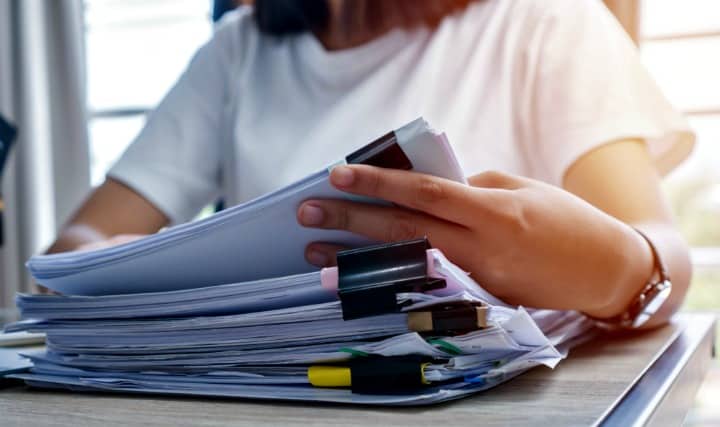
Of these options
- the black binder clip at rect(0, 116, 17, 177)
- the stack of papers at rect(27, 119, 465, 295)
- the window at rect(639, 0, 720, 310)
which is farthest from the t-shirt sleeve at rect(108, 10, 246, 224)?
the window at rect(639, 0, 720, 310)

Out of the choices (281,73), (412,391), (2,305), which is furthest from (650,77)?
(2,305)

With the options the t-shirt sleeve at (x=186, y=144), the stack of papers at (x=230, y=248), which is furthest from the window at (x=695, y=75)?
the stack of papers at (x=230, y=248)

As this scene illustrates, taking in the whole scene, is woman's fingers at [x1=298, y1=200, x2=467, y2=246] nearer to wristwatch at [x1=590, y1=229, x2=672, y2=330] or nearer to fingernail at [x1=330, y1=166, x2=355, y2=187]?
fingernail at [x1=330, y1=166, x2=355, y2=187]

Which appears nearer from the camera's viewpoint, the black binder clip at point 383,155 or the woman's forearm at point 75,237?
the black binder clip at point 383,155

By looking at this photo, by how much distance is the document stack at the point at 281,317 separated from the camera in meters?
0.37

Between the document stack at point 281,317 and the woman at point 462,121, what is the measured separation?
55mm

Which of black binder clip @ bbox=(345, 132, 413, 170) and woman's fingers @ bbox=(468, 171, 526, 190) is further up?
black binder clip @ bbox=(345, 132, 413, 170)

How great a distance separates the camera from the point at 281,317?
0.40m

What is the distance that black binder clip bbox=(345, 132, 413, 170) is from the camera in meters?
0.39

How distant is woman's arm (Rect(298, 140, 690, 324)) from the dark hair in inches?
21.8

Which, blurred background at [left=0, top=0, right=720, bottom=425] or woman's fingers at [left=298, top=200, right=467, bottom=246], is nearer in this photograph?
woman's fingers at [left=298, top=200, right=467, bottom=246]

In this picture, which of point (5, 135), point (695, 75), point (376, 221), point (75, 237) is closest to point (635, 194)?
point (376, 221)

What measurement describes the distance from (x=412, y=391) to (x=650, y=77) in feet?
2.00

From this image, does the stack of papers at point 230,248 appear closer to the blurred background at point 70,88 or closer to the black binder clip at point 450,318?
the black binder clip at point 450,318
